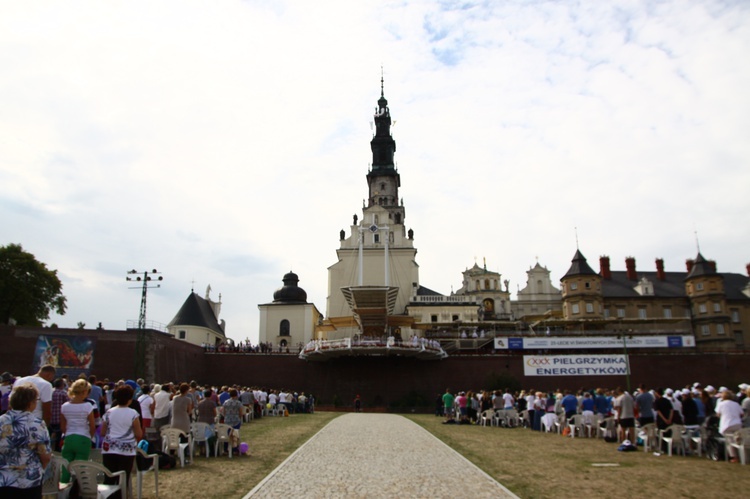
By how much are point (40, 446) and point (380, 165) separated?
82392 mm

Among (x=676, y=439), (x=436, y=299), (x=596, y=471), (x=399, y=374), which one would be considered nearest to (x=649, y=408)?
(x=676, y=439)

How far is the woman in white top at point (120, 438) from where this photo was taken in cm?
817

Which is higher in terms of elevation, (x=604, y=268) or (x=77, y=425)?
(x=604, y=268)

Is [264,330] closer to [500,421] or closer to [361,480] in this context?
[500,421]

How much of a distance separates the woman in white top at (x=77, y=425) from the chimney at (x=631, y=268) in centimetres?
7022

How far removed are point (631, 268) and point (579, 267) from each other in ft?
33.1

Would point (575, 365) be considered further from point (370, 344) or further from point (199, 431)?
point (199, 431)

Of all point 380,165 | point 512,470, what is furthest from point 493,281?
point 512,470

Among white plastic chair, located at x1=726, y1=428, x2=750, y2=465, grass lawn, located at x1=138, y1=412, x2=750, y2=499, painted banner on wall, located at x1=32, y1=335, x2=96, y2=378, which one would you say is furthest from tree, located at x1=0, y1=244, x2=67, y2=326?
white plastic chair, located at x1=726, y1=428, x2=750, y2=465

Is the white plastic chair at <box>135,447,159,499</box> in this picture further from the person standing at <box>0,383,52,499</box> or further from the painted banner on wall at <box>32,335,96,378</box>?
the painted banner on wall at <box>32,335,96,378</box>

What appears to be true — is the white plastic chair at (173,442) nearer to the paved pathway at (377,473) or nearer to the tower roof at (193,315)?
A: the paved pathway at (377,473)

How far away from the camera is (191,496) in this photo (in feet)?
30.7

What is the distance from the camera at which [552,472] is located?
39.1 feet

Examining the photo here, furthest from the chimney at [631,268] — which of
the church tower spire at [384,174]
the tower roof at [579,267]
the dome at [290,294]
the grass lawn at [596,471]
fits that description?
the grass lawn at [596,471]
